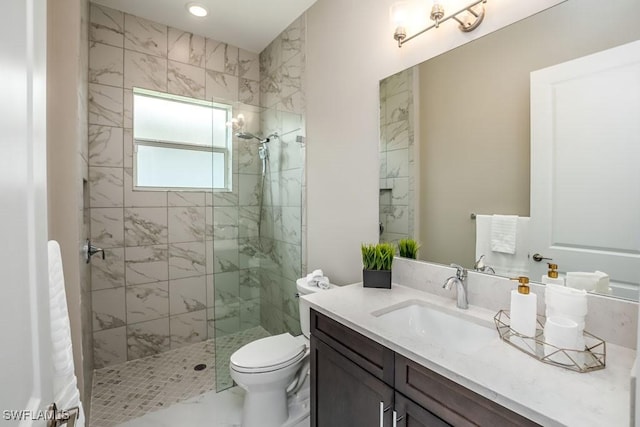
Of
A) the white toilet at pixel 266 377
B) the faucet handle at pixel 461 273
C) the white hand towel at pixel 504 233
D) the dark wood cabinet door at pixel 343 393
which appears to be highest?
the white hand towel at pixel 504 233

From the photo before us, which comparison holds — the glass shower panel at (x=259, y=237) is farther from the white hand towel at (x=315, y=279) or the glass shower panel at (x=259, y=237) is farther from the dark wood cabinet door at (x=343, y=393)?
the dark wood cabinet door at (x=343, y=393)

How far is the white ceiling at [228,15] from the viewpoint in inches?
89.5

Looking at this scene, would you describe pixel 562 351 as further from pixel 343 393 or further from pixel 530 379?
pixel 343 393

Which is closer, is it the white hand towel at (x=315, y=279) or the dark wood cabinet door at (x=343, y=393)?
the dark wood cabinet door at (x=343, y=393)

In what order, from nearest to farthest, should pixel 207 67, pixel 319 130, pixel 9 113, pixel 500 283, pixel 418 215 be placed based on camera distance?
pixel 9 113, pixel 500 283, pixel 418 215, pixel 319 130, pixel 207 67

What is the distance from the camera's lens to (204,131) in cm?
294

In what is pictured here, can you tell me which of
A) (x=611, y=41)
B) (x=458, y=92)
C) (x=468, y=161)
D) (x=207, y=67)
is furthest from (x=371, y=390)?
(x=207, y=67)

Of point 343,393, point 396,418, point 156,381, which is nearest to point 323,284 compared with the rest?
point 343,393

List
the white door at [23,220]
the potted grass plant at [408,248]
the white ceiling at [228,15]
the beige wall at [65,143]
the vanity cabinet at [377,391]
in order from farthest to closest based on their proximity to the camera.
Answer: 1. the white ceiling at [228,15]
2. the potted grass plant at [408,248]
3. the beige wall at [65,143]
4. the vanity cabinet at [377,391]
5. the white door at [23,220]

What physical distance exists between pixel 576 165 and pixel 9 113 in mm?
1514

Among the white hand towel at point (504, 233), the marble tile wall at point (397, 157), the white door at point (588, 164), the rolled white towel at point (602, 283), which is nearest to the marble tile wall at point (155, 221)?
the marble tile wall at point (397, 157)

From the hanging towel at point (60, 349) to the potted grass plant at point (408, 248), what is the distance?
4.72ft

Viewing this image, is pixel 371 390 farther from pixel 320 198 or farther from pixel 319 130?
pixel 319 130

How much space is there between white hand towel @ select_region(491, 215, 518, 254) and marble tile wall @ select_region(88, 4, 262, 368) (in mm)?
1868
